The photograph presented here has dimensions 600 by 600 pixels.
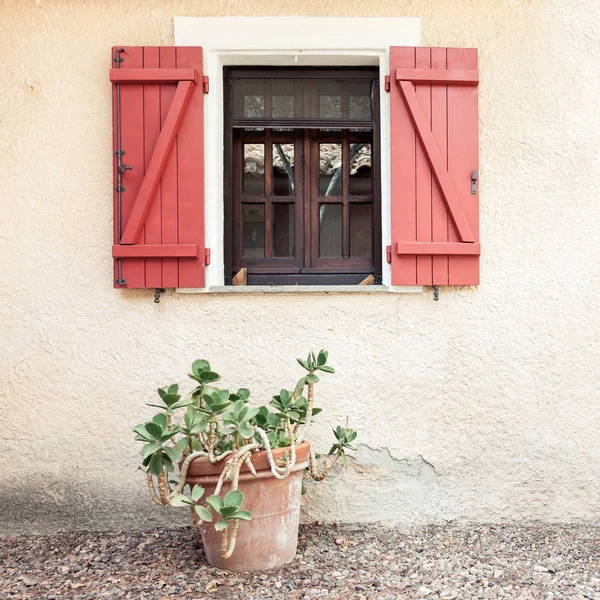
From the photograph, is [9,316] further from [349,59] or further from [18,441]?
[349,59]

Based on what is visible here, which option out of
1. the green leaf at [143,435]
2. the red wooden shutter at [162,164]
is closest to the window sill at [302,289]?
the red wooden shutter at [162,164]

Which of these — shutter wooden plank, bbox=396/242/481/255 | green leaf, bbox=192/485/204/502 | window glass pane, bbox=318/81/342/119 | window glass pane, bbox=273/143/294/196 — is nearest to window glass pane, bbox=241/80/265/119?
window glass pane, bbox=273/143/294/196

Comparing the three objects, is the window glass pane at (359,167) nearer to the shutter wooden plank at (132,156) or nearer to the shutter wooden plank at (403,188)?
the shutter wooden plank at (403,188)

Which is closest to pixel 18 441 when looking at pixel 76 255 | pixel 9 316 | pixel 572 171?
pixel 9 316

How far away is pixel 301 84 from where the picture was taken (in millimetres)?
3562

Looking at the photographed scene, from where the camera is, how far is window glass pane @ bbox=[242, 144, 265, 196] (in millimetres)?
3635

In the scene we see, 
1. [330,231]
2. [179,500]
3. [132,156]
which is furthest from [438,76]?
[179,500]

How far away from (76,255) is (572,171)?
2718 mm

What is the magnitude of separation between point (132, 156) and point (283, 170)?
0.88 meters

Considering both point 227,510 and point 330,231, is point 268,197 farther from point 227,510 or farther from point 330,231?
point 227,510

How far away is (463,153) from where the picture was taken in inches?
129

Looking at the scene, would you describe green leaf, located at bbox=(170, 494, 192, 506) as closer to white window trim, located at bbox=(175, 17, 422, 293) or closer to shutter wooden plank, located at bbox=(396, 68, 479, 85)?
white window trim, located at bbox=(175, 17, 422, 293)

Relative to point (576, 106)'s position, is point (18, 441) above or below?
below

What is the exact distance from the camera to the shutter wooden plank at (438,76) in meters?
3.23
